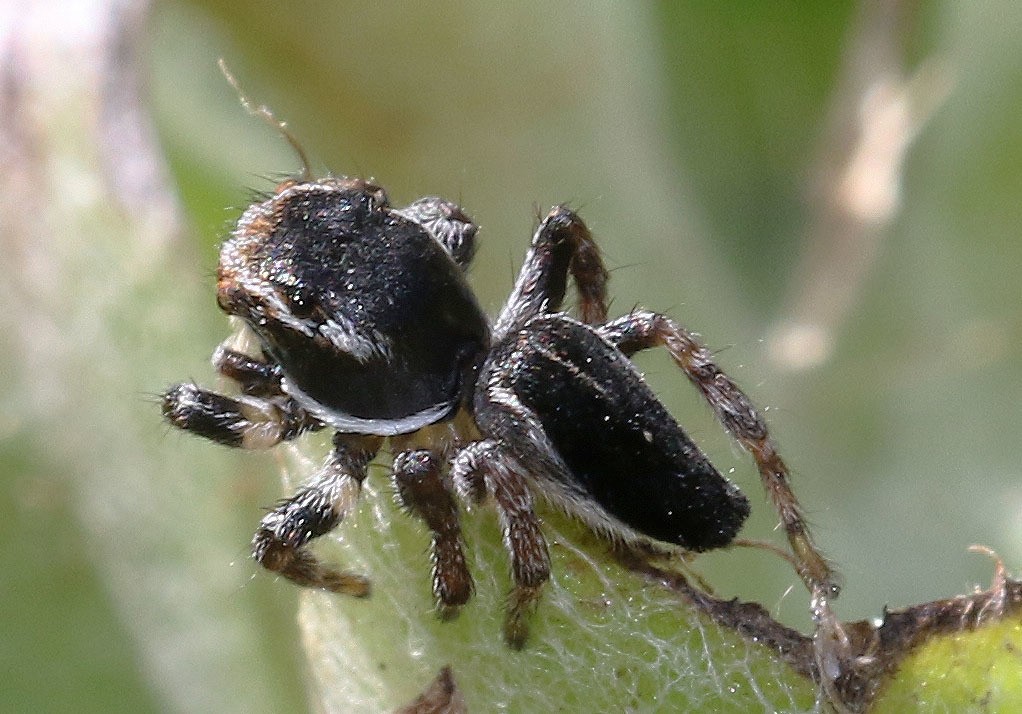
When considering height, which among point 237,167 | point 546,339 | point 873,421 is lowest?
point 873,421

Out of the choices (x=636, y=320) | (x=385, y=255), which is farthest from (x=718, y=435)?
(x=385, y=255)

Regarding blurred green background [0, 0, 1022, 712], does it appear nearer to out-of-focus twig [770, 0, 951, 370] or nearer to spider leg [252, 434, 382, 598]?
out-of-focus twig [770, 0, 951, 370]

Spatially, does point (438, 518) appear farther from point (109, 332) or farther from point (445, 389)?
point (109, 332)

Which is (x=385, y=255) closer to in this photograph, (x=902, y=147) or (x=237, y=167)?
(x=237, y=167)

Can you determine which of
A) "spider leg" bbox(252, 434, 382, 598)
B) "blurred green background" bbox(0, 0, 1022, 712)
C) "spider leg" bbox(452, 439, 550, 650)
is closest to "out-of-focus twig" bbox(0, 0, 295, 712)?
"blurred green background" bbox(0, 0, 1022, 712)

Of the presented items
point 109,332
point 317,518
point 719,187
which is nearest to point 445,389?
point 317,518

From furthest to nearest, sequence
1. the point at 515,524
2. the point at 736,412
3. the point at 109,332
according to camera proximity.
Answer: the point at 109,332 → the point at 736,412 → the point at 515,524
